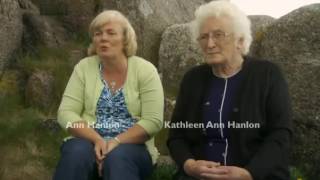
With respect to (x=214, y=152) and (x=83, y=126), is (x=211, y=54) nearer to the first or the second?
(x=214, y=152)

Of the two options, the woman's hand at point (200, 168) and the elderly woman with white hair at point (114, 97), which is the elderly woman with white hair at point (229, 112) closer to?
the woman's hand at point (200, 168)

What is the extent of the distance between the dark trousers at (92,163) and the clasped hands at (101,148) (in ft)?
0.10

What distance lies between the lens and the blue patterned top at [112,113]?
434 centimetres

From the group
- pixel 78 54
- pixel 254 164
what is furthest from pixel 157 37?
→ pixel 254 164

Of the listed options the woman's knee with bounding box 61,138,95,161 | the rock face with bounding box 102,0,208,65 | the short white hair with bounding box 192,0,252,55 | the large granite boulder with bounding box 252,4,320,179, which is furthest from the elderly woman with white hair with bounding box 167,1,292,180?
the rock face with bounding box 102,0,208,65

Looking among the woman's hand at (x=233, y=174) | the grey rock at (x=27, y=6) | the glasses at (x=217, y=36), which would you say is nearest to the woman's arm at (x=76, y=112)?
the woman's hand at (x=233, y=174)

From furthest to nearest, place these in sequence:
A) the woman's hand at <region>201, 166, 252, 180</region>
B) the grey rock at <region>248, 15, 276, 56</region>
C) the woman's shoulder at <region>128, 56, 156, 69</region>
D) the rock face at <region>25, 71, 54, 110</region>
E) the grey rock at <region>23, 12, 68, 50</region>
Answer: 1. the grey rock at <region>23, 12, 68, 50</region>
2. the rock face at <region>25, 71, 54, 110</region>
3. the grey rock at <region>248, 15, 276, 56</region>
4. the woman's shoulder at <region>128, 56, 156, 69</region>
5. the woman's hand at <region>201, 166, 252, 180</region>

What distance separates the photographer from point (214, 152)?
3.85 meters

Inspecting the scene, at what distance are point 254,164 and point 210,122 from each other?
0.47 metres

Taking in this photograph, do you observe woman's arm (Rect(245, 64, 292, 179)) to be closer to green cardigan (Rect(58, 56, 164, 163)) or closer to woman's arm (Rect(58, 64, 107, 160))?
green cardigan (Rect(58, 56, 164, 163))

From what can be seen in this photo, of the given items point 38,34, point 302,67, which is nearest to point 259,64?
point 302,67

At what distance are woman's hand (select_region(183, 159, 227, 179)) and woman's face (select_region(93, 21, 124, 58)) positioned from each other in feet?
3.62

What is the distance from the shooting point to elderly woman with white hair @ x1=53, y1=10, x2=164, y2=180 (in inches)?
166

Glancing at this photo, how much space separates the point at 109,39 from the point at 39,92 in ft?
6.98
